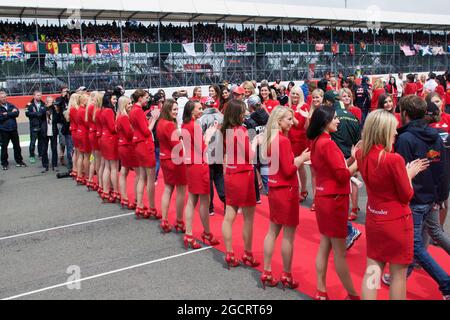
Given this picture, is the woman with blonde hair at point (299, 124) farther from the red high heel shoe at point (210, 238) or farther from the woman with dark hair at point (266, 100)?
the red high heel shoe at point (210, 238)

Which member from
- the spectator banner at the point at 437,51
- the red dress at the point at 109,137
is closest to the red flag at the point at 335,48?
the spectator banner at the point at 437,51

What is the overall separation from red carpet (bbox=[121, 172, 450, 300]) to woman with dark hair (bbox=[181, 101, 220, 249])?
520 mm

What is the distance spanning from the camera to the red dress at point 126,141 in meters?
7.09

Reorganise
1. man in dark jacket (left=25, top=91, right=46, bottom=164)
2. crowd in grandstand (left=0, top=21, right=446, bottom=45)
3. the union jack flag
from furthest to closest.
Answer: the union jack flag → crowd in grandstand (left=0, top=21, right=446, bottom=45) → man in dark jacket (left=25, top=91, right=46, bottom=164)

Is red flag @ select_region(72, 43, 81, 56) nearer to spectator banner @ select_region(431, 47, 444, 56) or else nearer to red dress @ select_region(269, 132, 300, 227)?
red dress @ select_region(269, 132, 300, 227)

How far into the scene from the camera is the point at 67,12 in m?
21.2

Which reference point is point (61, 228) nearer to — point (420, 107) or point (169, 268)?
point (169, 268)

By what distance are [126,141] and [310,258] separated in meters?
3.40

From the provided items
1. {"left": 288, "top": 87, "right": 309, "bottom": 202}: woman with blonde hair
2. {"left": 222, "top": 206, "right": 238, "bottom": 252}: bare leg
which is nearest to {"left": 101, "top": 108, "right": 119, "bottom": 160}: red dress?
{"left": 288, "top": 87, "right": 309, "bottom": 202}: woman with blonde hair

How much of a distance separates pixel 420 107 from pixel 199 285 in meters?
2.59

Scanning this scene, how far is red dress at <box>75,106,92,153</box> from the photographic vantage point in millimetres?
8828

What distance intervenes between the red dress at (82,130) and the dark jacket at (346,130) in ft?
15.8

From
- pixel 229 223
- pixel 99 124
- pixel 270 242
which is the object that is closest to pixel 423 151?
pixel 270 242
